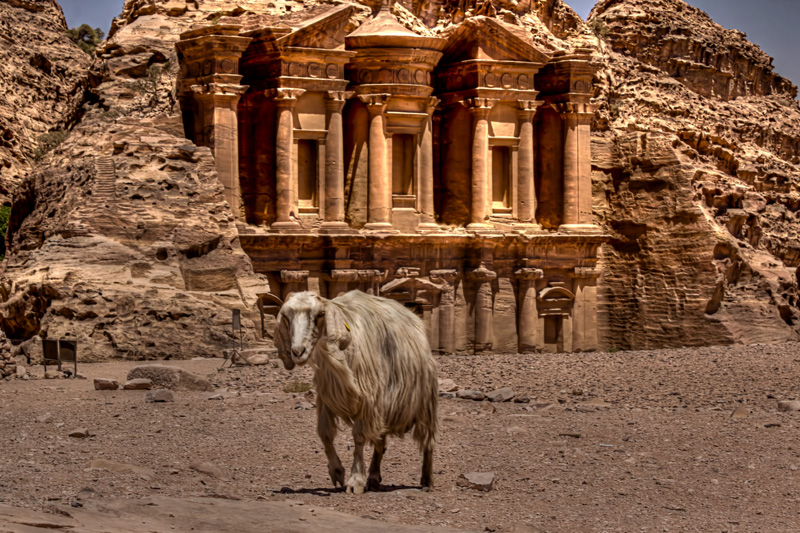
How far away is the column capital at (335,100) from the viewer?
29.1 metres

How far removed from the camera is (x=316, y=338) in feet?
30.4

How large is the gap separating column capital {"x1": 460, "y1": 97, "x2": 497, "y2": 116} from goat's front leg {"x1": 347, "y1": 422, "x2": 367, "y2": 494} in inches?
880

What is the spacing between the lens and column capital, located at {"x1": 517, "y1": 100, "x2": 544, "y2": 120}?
31938mm

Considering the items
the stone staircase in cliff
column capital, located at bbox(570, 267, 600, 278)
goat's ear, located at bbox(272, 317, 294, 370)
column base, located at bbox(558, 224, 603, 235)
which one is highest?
the stone staircase in cliff

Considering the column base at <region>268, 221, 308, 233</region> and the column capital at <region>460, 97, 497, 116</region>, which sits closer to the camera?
the column base at <region>268, 221, 308, 233</region>

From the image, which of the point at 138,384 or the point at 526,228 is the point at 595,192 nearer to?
the point at 526,228

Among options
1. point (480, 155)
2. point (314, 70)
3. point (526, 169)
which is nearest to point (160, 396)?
point (314, 70)

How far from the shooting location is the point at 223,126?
89.6ft

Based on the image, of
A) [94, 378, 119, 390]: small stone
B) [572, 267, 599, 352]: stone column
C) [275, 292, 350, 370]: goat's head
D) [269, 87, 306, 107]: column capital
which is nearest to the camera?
[275, 292, 350, 370]: goat's head

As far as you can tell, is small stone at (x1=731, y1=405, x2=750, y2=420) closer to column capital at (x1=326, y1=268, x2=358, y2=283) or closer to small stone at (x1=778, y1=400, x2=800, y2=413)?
small stone at (x1=778, y1=400, x2=800, y2=413)

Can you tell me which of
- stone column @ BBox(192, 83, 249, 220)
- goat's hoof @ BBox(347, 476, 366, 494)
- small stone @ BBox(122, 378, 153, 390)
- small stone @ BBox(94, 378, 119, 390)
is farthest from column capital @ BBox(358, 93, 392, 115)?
goat's hoof @ BBox(347, 476, 366, 494)

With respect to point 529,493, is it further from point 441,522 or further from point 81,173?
point 81,173

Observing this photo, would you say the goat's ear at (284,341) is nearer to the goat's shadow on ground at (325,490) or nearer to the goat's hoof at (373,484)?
the goat's shadow on ground at (325,490)

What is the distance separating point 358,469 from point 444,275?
67.5 feet
